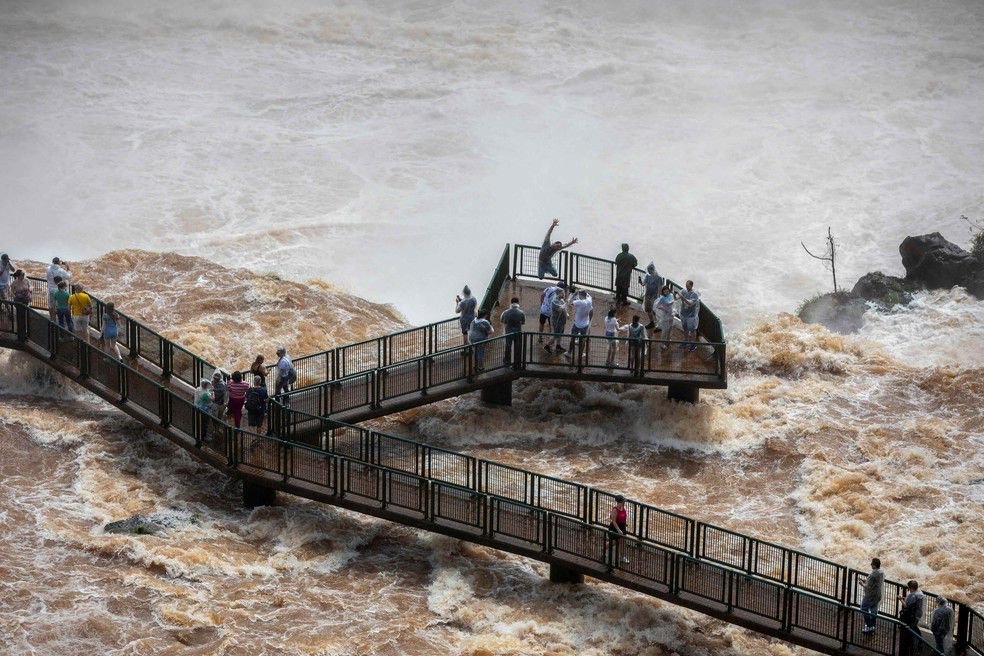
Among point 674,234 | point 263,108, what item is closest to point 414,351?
point 674,234

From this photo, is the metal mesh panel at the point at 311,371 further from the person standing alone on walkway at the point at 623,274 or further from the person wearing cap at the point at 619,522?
the person wearing cap at the point at 619,522

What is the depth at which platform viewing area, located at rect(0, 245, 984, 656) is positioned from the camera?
26.8 metres

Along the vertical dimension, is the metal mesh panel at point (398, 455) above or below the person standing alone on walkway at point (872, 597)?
above

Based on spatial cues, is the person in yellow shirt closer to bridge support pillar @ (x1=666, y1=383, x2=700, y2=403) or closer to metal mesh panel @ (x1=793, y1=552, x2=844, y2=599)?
bridge support pillar @ (x1=666, y1=383, x2=700, y2=403)

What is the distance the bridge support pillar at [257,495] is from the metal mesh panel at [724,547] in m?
8.30

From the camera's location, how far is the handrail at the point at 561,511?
26.6 meters

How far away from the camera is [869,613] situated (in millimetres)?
25797

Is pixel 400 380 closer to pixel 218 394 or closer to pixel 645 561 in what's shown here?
pixel 218 394

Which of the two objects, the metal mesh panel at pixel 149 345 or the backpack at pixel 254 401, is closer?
the backpack at pixel 254 401

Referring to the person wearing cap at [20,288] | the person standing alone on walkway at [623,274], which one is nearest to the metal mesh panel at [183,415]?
the person wearing cap at [20,288]

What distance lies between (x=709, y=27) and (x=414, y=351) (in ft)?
147

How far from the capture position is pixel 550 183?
61.9 m

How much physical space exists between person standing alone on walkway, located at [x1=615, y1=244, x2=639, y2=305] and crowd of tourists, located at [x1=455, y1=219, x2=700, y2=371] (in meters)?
0.06

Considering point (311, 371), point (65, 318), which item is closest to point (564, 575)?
point (311, 371)
